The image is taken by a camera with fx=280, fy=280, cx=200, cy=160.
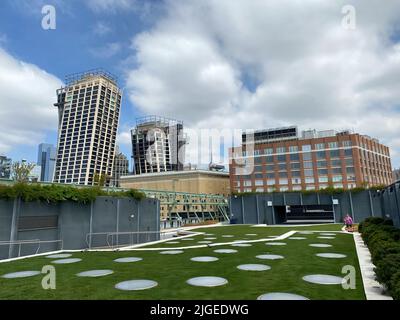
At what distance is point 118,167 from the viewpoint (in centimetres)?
18675

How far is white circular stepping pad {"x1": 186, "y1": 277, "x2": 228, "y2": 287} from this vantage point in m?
7.79

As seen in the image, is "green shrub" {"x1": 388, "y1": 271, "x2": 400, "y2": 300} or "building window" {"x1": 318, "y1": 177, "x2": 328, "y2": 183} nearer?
"green shrub" {"x1": 388, "y1": 271, "x2": 400, "y2": 300}

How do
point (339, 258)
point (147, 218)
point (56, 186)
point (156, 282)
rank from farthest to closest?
point (147, 218) → point (56, 186) → point (339, 258) → point (156, 282)

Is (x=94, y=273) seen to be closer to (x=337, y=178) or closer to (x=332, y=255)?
(x=332, y=255)

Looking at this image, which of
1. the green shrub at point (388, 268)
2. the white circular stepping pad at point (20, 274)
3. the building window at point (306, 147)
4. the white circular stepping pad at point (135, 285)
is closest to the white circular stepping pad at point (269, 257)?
the green shrub at point (388, 268)

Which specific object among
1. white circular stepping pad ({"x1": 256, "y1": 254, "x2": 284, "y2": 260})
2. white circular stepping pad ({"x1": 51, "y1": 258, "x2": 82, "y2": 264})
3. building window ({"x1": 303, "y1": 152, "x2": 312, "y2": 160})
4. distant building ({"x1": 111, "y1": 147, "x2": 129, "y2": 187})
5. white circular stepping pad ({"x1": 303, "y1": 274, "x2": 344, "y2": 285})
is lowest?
white circular stepping pad ({"x1": 303, "y1": 274, "x2": 344, "y2": 285})

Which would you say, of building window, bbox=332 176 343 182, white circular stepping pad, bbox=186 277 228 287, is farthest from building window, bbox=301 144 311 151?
white circular stepping pad, bbox=186 277 228 287

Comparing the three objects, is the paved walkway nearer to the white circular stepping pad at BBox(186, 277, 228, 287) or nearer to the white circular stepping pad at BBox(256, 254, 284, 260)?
the white circular stepping pad at BBox(256, 254, 284, 260)

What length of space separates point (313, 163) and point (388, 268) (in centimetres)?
9157

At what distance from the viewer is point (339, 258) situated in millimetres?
11703

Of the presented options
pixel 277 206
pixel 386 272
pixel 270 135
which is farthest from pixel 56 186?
pixel 270 135

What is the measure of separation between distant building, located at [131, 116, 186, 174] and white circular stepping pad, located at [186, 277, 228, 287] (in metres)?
160
